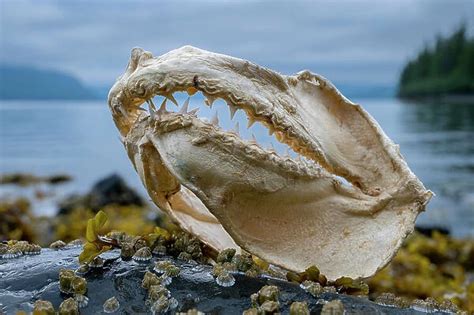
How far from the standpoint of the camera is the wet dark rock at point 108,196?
1016 cm

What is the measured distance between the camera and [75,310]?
6.17 ft

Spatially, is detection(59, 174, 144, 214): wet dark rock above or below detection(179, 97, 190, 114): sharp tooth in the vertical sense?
below

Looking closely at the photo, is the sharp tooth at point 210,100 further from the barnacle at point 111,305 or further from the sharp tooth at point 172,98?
the barnacle at point 111,305

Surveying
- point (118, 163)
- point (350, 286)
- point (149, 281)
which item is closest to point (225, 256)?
point (149, 281)

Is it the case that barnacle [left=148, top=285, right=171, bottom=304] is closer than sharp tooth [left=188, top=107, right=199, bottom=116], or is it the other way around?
barnacle [left=148, top=285, right=171, bottom=304]

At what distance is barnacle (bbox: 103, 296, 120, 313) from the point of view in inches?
75.7

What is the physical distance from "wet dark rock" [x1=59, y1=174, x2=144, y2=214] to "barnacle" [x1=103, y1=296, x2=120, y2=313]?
8.18 m

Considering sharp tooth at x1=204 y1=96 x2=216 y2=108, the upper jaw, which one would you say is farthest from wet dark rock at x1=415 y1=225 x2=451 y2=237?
sharp tooth at x1=204 y1=96 x2=216 y2=108

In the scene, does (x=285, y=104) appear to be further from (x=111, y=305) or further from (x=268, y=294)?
(x=111, y=305)

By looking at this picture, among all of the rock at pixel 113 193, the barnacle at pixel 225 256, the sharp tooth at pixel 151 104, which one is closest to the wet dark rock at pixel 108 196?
the rock at pixel 113 193

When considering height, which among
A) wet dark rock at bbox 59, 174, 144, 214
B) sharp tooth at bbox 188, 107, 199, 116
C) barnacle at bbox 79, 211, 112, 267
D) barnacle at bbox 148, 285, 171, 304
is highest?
sharp tooth at bbox 188, 107, 199, 116

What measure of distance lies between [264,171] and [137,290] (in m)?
0.63

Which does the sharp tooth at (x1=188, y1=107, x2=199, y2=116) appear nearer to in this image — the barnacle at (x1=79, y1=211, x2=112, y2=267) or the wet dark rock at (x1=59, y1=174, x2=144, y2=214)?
the barnacle at (x1=79, y1=211, x2=112, y2=267)

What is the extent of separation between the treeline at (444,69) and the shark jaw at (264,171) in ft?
239
